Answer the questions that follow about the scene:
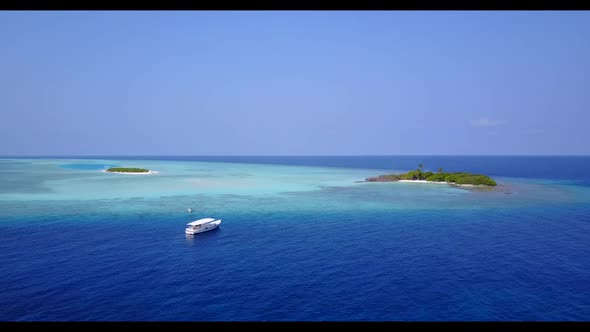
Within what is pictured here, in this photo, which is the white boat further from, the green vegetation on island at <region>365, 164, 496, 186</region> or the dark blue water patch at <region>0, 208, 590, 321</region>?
the green vegetation on island at <region>365, 164, 496, 186</region>

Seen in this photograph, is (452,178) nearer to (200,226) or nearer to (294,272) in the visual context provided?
(200,226)

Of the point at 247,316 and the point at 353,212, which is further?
the point at 353,212

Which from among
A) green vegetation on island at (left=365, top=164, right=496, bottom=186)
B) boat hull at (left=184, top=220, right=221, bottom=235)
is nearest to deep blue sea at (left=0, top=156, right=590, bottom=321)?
boat hull at (left=184, top=220, right=221, bottom=235)

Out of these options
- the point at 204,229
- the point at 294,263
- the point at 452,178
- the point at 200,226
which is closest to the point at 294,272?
the point at 294,263

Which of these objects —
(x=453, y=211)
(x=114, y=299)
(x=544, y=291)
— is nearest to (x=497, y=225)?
(x=453, y=211)

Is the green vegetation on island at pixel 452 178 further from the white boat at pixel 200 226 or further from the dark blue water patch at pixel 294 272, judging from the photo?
the white boat at pixel 200 226

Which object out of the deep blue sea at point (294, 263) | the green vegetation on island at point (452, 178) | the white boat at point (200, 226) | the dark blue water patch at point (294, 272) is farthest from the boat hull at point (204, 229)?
the green vegetation on island at point (452, 178)

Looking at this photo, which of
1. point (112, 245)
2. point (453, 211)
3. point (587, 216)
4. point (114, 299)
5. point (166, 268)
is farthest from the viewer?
point (453, 211)

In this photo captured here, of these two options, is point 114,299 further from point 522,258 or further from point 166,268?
point 522,258
